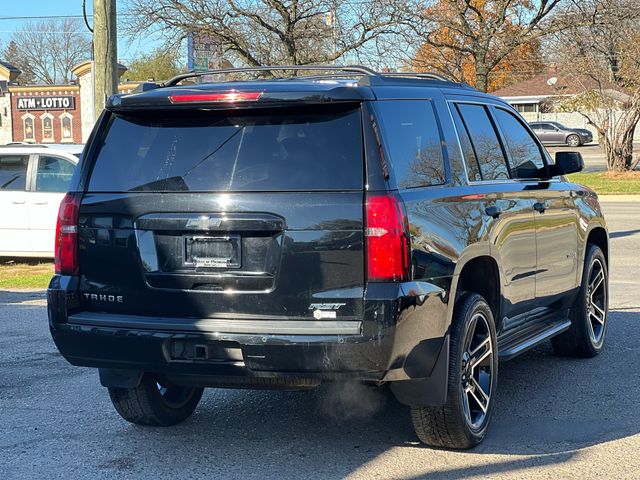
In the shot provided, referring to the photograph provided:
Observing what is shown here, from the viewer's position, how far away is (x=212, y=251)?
4.88 m

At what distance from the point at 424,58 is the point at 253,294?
27421 millimetres

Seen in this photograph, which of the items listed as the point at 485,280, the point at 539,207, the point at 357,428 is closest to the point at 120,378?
the point at 357,428

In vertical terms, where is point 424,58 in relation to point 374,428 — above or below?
above

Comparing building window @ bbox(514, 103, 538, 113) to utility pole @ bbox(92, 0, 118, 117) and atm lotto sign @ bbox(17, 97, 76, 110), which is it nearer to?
atm lotto sign @ bbox(17, 97, 76, 110)

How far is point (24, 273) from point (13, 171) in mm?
1785

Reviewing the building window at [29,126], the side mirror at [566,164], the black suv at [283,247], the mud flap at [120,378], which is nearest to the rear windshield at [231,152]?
the black suv at [283,247]

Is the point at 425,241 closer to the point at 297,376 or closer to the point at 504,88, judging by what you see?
the point at 297,376

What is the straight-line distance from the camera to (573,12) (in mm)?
28453

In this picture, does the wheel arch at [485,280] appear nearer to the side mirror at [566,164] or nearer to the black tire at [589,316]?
the side mirror at [566,164]

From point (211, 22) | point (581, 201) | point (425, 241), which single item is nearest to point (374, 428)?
point (425, 241)

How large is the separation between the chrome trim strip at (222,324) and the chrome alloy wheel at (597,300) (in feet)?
11.8

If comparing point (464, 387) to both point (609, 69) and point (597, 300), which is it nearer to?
point (597, 300)

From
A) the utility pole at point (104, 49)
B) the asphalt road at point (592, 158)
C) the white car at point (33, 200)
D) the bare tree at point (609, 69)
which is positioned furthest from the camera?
the asphalt road at point (592, 158)

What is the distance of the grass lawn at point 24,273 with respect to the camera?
12.6 meters
